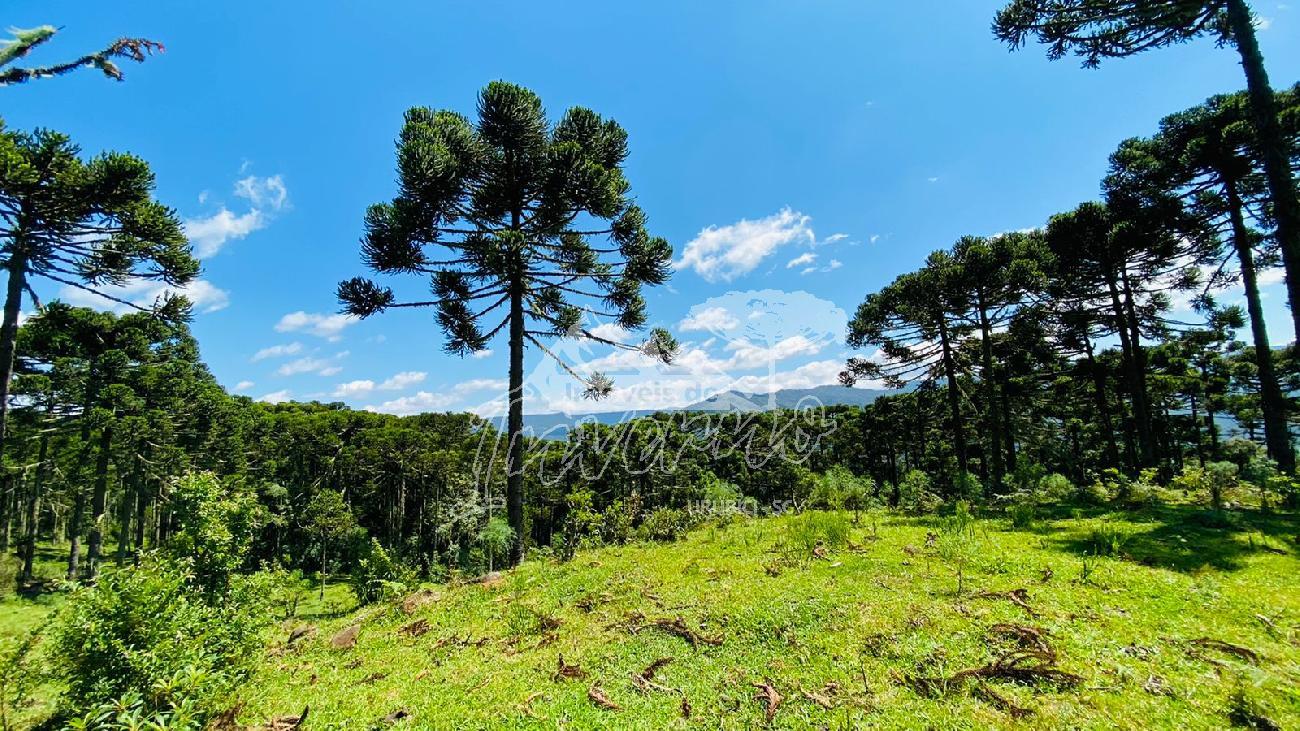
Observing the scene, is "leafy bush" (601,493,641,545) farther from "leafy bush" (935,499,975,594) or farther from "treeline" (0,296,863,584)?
"leafy bush" (935,499,975,594)

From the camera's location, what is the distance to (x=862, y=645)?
422cm

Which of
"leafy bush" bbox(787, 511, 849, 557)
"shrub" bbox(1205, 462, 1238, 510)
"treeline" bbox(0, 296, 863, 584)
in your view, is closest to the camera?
"leafy bush" bbox(787, 511, 849, 557)

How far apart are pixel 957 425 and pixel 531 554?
1513cm

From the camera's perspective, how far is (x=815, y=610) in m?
5.07

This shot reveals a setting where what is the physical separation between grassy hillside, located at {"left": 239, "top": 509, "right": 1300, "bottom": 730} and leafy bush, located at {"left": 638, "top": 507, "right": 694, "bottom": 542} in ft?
13.0

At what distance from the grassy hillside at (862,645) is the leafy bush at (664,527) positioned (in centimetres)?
396

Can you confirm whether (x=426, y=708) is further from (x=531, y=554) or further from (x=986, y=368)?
(x=986, y=368)

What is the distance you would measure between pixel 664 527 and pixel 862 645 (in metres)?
7.79

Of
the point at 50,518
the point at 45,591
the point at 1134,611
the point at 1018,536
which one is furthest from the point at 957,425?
the point at 50,518

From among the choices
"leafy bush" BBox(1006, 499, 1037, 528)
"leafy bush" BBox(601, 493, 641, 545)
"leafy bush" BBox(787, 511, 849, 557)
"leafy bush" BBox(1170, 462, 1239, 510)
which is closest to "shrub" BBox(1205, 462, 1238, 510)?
"leafy bush" BBox(1170, 462, 1239, 510)

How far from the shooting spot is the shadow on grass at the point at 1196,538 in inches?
224

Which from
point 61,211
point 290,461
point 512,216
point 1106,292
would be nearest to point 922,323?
point 1106,292

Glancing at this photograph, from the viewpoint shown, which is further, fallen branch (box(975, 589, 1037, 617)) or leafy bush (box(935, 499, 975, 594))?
leafy bush (box(935, 499, 975, 594))

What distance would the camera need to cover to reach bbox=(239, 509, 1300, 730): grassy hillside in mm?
3246
